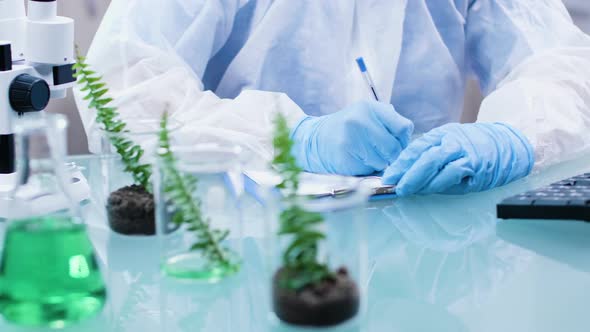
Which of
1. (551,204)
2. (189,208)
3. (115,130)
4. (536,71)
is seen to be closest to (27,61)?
(115,130)

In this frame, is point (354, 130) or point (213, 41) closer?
point (354, 130)

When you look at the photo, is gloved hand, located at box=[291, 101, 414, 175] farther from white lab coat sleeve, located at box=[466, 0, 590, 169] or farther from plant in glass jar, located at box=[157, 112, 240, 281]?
plant in glass jar, located at box=[157, 112, 240, 281]

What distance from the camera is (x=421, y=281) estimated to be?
2.61 feet

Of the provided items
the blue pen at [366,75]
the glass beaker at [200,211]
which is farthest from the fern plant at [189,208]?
the blue pen at [366,75]

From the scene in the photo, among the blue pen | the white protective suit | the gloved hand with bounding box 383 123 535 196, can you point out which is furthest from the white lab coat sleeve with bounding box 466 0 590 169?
the blue pen

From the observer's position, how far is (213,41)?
163 cm

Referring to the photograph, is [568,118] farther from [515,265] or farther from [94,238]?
[94,238]

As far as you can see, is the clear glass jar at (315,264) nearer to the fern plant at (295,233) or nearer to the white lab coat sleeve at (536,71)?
the fern plant at (295,233)

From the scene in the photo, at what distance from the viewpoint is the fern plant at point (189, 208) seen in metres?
0.67

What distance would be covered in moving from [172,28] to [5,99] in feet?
2.02

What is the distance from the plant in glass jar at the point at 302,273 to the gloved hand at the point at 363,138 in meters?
0.61

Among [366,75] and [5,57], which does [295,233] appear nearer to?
[5,57]

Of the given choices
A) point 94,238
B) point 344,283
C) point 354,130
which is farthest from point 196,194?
point 354,130

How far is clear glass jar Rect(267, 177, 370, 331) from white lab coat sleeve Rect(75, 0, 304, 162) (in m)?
0.66
